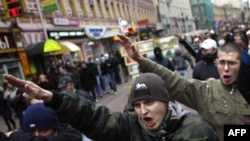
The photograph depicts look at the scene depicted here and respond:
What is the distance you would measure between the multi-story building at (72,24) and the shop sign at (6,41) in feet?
0.74

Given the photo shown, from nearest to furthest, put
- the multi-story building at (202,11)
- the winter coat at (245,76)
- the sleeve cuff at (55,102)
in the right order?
the sleeve cuff at (55,102), the winter coat at (245,76), the multi-story building at (202,11)

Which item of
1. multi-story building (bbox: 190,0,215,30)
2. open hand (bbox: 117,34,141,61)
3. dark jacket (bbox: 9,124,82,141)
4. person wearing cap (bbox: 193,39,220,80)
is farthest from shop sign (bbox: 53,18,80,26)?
multi-story building (bbox: 190,0,215,30)

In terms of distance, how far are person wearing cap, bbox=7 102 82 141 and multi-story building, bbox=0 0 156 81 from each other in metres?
13.1

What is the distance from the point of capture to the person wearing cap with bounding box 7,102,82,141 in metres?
2.96

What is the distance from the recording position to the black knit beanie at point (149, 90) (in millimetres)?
2334

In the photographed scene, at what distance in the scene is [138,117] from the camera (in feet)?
7.91

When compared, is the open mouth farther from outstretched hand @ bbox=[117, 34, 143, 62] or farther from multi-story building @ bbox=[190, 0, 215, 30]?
multi-story building @ bbox=[190, 0, 215, 30]

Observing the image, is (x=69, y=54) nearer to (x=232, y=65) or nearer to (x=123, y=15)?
(x=123, y=15)

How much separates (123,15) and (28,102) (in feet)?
106

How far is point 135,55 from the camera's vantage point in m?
3.23

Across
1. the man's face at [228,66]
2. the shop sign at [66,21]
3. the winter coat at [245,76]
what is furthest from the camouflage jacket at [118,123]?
the shop sign at [66,21]

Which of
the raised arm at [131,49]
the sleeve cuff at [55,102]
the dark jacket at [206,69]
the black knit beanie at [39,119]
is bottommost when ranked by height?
the dark jacket at [206,69]

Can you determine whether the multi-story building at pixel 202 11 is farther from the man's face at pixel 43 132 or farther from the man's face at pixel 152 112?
the man's face at pixel 152 112

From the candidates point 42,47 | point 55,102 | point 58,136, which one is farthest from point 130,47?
point 42,47
